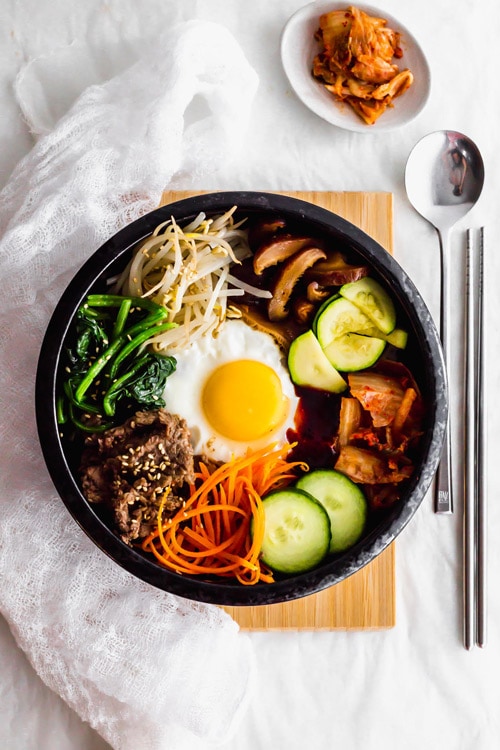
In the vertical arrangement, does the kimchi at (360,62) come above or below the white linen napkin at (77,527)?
above

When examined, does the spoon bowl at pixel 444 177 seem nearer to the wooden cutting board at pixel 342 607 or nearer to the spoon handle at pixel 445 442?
the spoon handle at pixel 445 442

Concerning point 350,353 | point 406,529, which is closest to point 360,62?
point 350,353

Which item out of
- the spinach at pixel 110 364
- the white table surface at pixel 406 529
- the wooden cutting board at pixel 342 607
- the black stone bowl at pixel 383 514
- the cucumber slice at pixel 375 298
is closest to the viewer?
the black stone bowl at pixel 383 514

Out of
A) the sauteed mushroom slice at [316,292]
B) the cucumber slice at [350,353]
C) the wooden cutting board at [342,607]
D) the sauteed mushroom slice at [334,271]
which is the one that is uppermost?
the sauteed mushroom slice at [334,271]

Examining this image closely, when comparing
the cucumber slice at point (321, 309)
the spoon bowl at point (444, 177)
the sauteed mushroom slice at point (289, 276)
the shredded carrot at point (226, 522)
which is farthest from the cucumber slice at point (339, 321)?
the spoon bowl at point (444, 177)

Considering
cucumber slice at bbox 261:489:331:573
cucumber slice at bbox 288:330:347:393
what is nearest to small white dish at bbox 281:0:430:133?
cucumber slice at bbox 288:330:347:393
